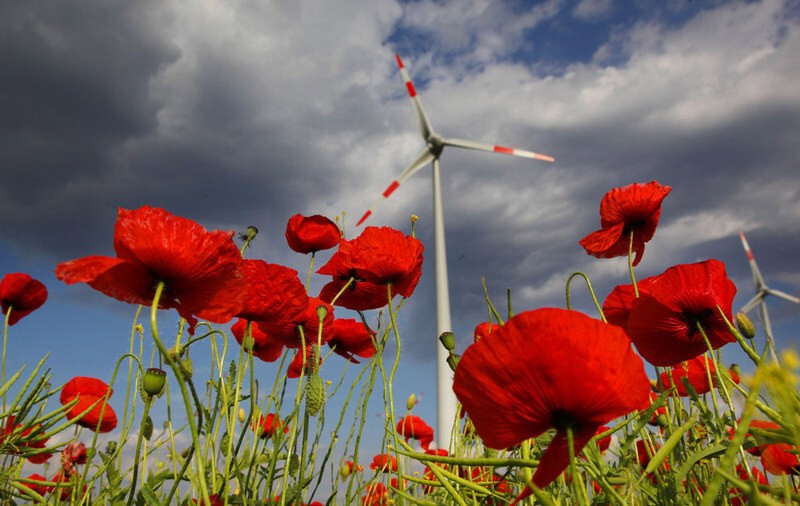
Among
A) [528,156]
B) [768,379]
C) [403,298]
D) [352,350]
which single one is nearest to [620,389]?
[768,379]

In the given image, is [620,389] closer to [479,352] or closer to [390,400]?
[479,352]

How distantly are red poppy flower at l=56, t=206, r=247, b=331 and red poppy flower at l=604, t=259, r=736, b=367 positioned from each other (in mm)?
1081

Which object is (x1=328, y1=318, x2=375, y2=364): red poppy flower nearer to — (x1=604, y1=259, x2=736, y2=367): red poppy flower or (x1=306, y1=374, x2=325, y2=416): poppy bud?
(x1=306, y1=374, x2=325, y2=416): poppy bud

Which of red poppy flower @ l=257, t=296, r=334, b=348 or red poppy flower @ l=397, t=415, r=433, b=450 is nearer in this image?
red poppy flower @ l=257, t=296, r=334, b=348

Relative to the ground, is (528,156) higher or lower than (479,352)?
higher

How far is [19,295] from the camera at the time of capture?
2.93m

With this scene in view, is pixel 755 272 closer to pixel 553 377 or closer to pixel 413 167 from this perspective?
pixel 413 167

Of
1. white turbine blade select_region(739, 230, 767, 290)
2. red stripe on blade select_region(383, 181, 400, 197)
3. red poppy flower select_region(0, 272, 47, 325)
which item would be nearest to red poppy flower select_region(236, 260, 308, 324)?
red poppy flower select_region(0, 272, 47, 325)

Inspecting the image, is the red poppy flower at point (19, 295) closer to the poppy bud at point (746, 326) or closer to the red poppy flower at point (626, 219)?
the red poppy flower at point (626, 219)

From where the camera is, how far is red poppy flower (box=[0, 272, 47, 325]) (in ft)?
9.53

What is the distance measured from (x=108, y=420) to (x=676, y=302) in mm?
2708

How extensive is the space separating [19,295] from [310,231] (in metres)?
1.67

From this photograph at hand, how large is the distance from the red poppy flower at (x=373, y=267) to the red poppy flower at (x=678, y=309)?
0.85m

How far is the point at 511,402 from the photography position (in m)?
0.85
